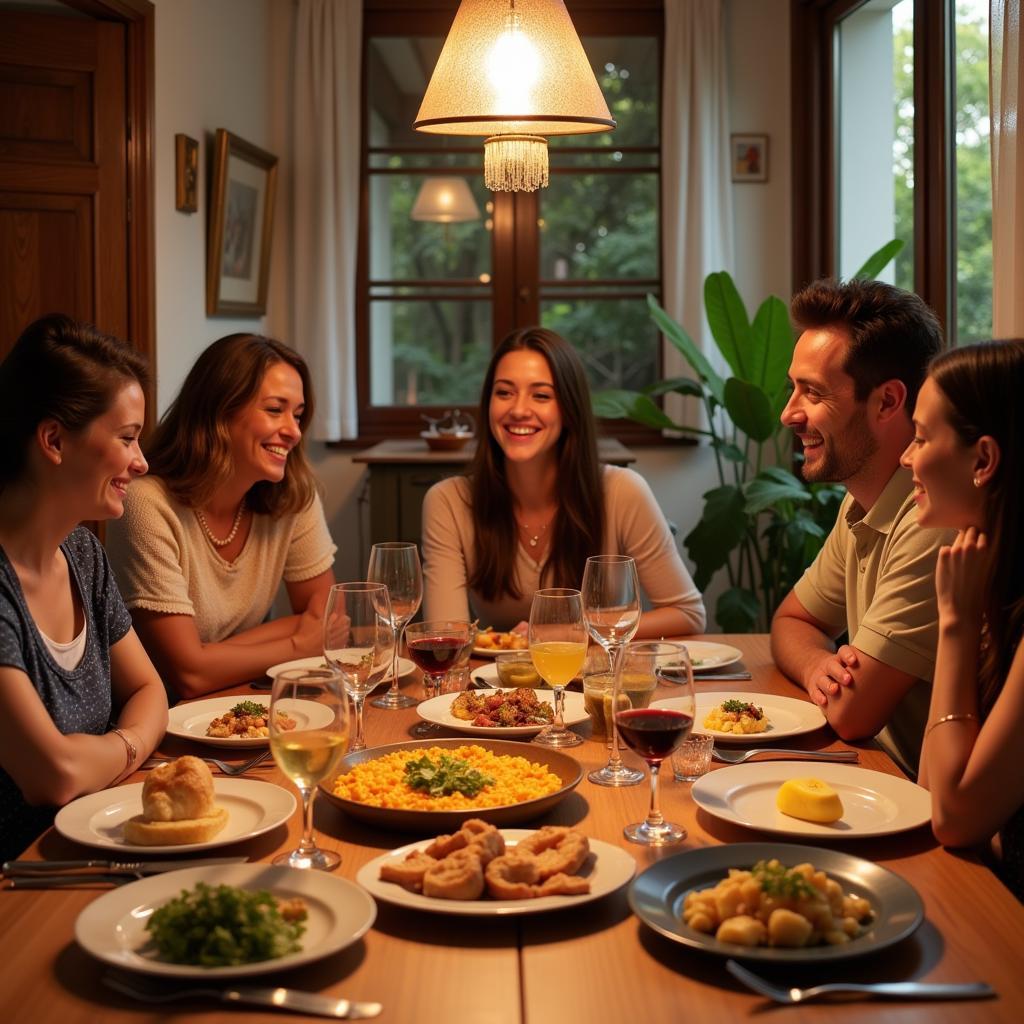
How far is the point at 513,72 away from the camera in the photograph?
2.19 m

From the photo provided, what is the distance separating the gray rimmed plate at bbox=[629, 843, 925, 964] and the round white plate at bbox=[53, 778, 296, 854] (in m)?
0.46

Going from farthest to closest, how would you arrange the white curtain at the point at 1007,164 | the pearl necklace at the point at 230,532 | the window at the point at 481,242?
1. the window at the point at 481,242
2. the white curtain at the point at 1007,164
3. the pearl necklace at the point at 230,532

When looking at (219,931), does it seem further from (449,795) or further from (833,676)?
(833,676)

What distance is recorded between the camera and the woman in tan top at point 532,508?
300 cm

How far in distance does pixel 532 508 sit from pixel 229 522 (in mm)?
754

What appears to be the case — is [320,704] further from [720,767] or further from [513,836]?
[720,767]

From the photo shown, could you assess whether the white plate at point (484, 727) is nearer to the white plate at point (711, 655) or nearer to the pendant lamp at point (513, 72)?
the white plate at point (711, 655)

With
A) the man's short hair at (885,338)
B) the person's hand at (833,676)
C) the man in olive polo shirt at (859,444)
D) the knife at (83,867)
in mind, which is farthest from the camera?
the man's short hair at (885,338)

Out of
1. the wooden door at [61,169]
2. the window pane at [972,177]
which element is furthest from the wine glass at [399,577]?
the wooden door at [61,169]

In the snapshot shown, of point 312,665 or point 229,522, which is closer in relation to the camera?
point 312,665

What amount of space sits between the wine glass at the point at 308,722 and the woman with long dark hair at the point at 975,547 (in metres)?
0.70

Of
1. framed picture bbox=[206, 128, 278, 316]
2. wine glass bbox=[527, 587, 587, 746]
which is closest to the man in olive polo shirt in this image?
wine glass bbox=[527, 587, 587, 746]

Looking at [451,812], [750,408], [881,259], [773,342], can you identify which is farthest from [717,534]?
[451,812]

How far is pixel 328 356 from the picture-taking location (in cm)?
548
